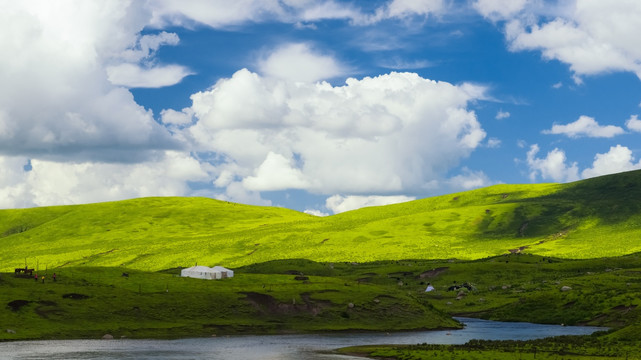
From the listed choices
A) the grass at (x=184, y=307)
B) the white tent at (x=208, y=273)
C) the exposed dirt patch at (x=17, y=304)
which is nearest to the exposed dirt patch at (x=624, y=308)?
the grass at (x=184, y=307)

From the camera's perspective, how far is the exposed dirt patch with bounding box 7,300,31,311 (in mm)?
121562

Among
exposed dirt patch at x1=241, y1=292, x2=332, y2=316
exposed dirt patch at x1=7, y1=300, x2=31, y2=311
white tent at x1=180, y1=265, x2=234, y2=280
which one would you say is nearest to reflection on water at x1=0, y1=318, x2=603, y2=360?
exposed dirt patch at x1=241, y1=292, x2=332, y2=316

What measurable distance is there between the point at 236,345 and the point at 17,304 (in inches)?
1653

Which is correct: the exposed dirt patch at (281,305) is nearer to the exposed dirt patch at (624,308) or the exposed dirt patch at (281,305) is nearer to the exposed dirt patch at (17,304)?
the exposed dirt patch at (17,304)

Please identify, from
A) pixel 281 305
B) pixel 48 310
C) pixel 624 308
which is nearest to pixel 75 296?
pixel 48 310

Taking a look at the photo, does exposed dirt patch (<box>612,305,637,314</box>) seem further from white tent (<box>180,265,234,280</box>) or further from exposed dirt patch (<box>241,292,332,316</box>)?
white tent (<box>180,265,234,280</box>)

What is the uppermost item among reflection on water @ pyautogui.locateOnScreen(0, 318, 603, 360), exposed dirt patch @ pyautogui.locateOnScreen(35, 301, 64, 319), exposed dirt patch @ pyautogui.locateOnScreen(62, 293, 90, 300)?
exposed dirt patch @ pyautogui.locateOnScreen(62, 293, 90, 300)

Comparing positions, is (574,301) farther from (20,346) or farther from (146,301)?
(20,346)

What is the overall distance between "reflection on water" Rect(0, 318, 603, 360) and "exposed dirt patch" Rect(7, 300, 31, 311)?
49.0 feet

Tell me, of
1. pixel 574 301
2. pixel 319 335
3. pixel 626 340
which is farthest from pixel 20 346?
pixel 574 301

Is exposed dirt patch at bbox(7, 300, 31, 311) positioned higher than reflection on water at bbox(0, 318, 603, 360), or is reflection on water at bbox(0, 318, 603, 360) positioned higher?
exposed dirt patch at bbox(7, 300, 31, 311)

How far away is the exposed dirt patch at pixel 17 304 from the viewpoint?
122 metres

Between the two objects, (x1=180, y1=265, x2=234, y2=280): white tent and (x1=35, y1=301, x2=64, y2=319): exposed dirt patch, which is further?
(x1=180, y1=265, x2=234, y2=280): white tent

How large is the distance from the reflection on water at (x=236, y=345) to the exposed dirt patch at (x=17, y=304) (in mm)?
14926
